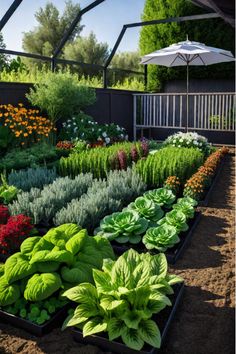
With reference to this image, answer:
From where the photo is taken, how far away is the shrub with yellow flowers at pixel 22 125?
6848mm

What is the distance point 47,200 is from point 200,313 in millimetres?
1870

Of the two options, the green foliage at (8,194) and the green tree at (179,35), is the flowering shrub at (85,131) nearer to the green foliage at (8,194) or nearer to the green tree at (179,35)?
the green foliage at (8,194)

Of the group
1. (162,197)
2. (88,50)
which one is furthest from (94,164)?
(88,50)

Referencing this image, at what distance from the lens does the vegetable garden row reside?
2018mm

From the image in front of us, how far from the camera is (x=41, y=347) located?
2012 mm

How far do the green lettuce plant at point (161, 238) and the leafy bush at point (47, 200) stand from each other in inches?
38.5

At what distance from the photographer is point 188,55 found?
9656mm

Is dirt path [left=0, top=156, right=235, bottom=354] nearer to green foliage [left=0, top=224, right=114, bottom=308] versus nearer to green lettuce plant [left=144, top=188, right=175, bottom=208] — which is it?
green foliage [left=0, top=224, right=114, bottom=308]

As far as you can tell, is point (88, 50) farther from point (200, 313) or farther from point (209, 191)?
point (200, 313)

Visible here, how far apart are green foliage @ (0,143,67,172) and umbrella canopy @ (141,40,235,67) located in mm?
3846

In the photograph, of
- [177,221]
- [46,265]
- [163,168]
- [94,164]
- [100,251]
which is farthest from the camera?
[94,164]

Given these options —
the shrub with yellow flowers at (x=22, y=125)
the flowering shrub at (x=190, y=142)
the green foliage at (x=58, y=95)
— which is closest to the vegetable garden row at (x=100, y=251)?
the shrub with yellow flowers at (x=22, y=125)

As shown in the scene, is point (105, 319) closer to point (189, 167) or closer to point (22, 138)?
point (189, 167)

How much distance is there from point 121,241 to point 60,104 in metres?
5.23
